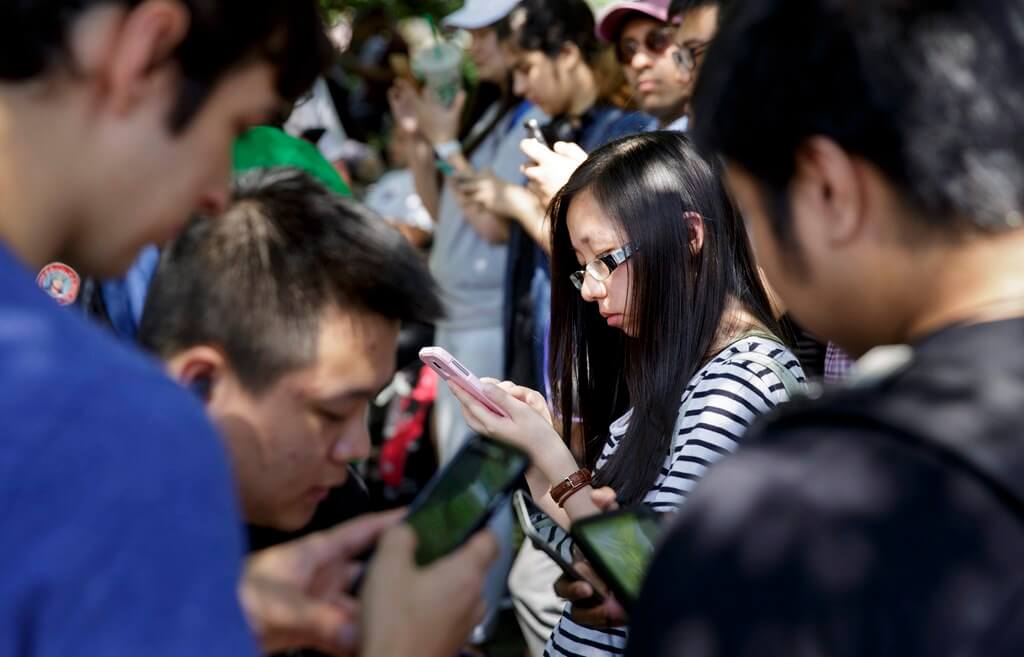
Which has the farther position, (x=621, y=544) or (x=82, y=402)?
(x=621, y=544)

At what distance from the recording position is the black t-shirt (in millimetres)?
1134

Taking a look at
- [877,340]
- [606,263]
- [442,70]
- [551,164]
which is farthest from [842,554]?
[442,70]

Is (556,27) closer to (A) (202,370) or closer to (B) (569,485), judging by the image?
(B) (569,485)

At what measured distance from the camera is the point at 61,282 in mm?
2961

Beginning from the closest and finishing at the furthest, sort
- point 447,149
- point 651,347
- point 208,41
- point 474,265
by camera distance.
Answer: point 208,41, point 651,347, point 447,149, point 474,265

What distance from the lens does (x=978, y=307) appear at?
1.28 m

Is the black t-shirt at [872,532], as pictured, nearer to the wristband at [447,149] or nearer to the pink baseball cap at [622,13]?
the pink baseball cap at [622,13]

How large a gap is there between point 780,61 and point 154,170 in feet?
2.23

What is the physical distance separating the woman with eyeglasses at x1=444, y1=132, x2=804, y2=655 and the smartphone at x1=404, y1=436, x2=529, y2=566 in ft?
3.29

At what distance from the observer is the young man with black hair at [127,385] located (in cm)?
100

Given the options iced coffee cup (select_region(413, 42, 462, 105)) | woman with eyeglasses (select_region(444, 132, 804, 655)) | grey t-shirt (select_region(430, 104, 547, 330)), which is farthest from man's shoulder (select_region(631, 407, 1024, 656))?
iced coffee cup (select_region(413, 42, 462, 105))

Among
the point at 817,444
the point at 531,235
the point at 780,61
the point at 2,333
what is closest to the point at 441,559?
the point at 817,444

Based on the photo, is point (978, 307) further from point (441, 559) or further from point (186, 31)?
point (186, 31)

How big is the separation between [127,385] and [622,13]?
4.25m
